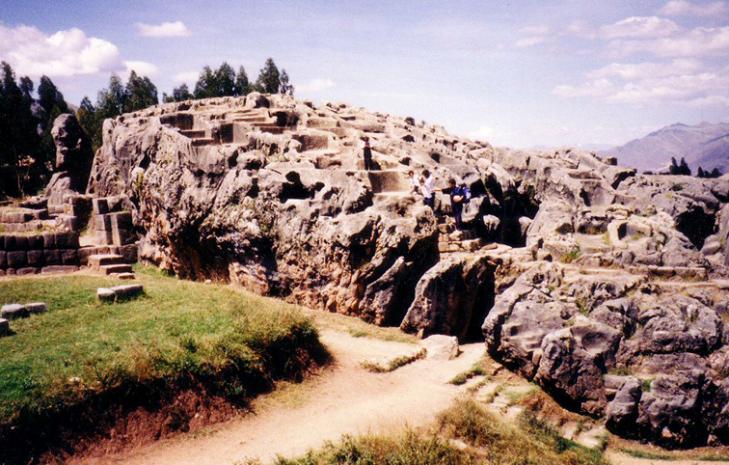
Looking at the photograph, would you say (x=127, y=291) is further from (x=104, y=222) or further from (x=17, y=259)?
(x=104, y=222)

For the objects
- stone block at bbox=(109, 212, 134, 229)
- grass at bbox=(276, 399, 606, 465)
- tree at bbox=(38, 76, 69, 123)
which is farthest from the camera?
tree at bbox=(38, 76, 69, 123)

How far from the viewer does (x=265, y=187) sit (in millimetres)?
17125

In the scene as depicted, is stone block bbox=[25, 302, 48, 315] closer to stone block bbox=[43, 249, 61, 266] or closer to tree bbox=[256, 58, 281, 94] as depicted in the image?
stone block bbox=[43, 249, 61, 266]

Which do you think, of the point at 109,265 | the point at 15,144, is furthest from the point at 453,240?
the point at 15,144

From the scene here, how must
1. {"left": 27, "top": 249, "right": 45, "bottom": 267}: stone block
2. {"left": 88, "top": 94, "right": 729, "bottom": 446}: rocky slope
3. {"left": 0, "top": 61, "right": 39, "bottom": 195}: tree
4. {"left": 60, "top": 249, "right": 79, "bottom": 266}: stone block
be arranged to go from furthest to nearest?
{"left": 0, "top": 61, "right": 39, "bottom": 195}: tree, {"left": 60, "top": 249, "right": 79, "bottom": 266}: stone block, {"left": 27, "top": 249, "right": 45, "bottom": 267}: stone block, {"left": 88, "top": 94, "right": 729, "bottom": 446}: rocky slope

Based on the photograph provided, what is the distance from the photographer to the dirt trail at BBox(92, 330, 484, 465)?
8.77m

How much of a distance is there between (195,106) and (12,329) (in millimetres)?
29603

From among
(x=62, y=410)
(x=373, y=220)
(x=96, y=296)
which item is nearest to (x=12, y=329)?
(x=96, y=296)

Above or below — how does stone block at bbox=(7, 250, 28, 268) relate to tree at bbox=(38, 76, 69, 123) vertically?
below

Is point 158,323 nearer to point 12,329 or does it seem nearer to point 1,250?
point 12,329

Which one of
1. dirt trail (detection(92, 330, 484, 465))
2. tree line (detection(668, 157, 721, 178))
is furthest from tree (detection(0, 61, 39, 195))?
tree line (detection(668, 157, 721, 178))

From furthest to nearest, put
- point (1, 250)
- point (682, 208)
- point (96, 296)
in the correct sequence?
point (682, 208)
point (1, 250)
point (96, 296)

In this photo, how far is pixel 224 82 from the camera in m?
66.6

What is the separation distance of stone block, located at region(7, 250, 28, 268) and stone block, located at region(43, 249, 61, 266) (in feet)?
1.96
